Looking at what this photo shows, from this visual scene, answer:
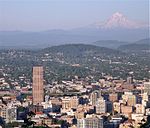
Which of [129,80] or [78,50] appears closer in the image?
[129,80]

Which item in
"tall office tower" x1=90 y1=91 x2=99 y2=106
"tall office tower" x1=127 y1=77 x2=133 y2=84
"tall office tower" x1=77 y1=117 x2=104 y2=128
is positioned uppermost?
"tall office tower" x1=77 y1=117 x2=104 y2=128

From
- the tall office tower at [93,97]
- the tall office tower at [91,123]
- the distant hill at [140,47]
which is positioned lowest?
the tall office tower at [93,97]

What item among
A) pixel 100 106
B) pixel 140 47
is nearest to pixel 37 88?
pixel 100 106

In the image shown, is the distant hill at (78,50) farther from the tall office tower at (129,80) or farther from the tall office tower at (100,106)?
the tall office tower at (100,106)

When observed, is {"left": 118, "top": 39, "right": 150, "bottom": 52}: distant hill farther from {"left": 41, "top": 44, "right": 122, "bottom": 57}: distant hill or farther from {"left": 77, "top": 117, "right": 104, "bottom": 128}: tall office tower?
{"left": 77, "top": 117, "right": 104, "bottom": 128}: tall office tower

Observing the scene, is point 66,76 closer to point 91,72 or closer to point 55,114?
point 91,72

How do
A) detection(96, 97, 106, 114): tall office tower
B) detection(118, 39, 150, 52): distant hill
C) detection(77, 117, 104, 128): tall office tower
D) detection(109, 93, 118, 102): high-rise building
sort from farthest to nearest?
1. detection(118, 39, 150, 52): distant hill
2. detection(109, 93, 118, 102): high-rise building
3. detection(96, 97, 106, 114): tall office tower
4. detection(77, 117, 104, 128): tall office tower

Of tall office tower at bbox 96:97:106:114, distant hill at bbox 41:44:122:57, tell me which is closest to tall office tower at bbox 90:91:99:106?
tall office tower at bbox 96:97:106:114

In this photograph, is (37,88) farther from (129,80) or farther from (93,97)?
(129,80)

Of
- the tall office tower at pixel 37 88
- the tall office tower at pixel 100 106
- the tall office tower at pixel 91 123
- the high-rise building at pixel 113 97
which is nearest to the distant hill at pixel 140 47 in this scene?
the tall office tower at pixel 37 88

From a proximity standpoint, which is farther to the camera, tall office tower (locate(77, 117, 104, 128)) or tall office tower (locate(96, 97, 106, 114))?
tall office tower (locate(96, 97, 106, 114))
